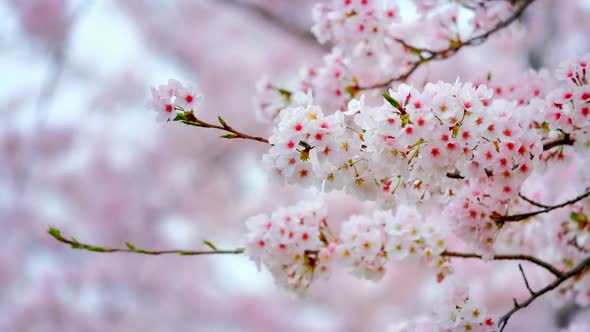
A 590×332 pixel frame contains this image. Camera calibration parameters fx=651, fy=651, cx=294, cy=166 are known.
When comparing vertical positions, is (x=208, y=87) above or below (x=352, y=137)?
above

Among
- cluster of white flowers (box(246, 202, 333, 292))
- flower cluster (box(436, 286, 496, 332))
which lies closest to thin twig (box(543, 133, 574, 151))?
flower cluster (box(436, 286, 496, 332))

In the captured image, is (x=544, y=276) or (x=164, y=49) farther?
(x=164, y=49)

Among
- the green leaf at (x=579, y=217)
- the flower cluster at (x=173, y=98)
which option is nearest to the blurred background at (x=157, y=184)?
the green leaf at (x=579, y=217)

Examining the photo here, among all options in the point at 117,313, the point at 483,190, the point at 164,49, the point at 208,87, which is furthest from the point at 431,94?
the point at 164,49

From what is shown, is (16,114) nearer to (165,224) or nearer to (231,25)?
(165,224)

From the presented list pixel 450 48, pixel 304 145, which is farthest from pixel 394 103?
pixel 450 48

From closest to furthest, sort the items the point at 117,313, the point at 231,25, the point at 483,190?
the point at 483,190 < the point at 117,313 < the point at 231,25

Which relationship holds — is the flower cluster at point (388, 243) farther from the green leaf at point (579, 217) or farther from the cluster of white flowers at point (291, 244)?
the green leaf at point (579, 217)

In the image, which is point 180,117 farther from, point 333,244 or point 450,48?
point 450,48
